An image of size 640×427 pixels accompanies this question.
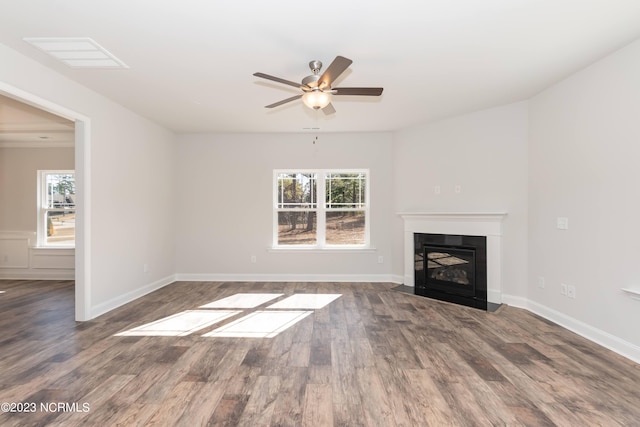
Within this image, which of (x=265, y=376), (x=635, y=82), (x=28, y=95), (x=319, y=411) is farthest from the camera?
(x=28, y=95)

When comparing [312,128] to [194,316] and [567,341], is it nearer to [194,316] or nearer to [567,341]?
[194,316]

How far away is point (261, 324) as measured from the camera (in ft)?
11.0

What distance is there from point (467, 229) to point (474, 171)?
0.86 m

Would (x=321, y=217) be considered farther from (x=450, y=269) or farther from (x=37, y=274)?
(x=37, y=274)

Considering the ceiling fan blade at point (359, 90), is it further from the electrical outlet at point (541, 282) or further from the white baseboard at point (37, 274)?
the white baseboard at point (37, 274)

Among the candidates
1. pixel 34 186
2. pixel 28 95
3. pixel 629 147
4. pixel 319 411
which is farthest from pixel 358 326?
pixel 34 186

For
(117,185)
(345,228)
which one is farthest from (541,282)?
(117,185)

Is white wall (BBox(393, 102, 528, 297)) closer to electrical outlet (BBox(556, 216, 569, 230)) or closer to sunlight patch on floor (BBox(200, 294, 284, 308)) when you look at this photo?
electrical outlet (BBox(556, 216, 569, 230))

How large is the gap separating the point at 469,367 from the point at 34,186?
24.4 feet

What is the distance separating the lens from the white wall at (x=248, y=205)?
17.8ft

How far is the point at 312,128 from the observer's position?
201 inches

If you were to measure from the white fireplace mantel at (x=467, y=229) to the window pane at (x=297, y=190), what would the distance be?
66.1 inches

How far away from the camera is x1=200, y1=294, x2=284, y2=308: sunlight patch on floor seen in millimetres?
4051

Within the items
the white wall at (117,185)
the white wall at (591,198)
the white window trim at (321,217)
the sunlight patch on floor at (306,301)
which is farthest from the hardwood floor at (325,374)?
the white window trim at (321,217)
